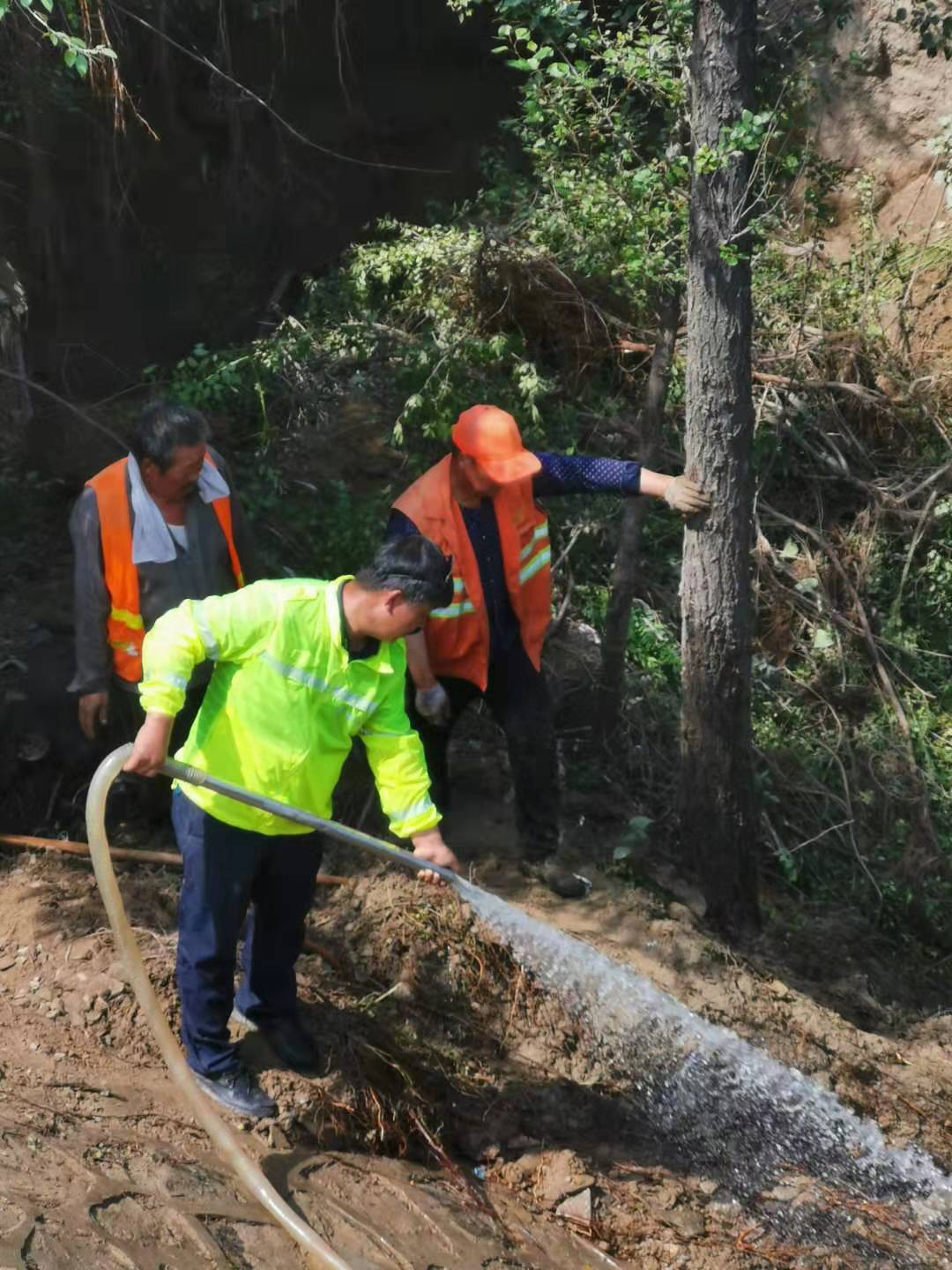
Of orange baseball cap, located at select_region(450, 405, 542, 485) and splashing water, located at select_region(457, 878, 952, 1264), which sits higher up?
orange baseball cap, located at select_region(450, 405, 542, 485)

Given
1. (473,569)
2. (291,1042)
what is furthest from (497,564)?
(291,1042)

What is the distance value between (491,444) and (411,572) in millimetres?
1348

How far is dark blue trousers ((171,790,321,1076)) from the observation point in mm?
3826

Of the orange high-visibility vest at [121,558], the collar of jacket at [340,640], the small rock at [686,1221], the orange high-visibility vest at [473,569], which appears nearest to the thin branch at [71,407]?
the orange high-visibility vest at [121,558]

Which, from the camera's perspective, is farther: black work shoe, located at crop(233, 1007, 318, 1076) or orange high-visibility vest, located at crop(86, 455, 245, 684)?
orange high-visibility vest, located at crop(86, 455, 245, 684)

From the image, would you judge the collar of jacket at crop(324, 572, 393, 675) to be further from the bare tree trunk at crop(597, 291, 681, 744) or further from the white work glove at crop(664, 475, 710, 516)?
the bare tree trunk at crop(597, 291, 681, 744)

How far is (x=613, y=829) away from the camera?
6023mm

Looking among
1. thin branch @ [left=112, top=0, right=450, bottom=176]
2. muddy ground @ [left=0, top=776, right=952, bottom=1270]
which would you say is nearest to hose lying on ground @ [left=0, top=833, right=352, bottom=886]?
muddy ground @ [left=0, top=776, right=952, bottom=1270]

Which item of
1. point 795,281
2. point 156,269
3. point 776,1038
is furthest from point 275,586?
point 156,269

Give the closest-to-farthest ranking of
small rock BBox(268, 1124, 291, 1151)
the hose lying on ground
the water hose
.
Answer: the water hose → small rock BBox(268, 1124, 291, 1151) → the hose lying on ground

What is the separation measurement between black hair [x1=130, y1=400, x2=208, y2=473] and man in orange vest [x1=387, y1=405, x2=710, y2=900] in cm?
84

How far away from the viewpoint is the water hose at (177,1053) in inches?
137

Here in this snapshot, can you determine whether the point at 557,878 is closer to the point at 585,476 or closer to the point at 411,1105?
the point at 411,1105

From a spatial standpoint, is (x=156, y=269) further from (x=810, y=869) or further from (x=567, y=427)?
(x=810, y=869)
